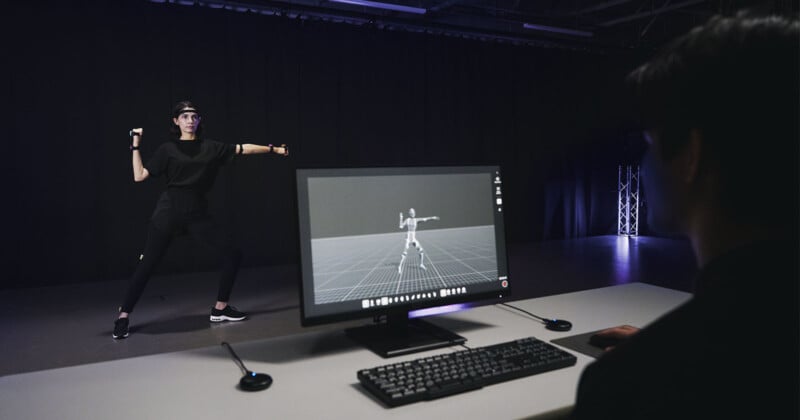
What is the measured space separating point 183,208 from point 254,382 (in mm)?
2965

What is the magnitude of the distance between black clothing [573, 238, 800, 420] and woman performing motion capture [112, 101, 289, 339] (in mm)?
3482

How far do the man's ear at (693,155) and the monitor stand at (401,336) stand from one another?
0.85 m

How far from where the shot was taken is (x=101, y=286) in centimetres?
554

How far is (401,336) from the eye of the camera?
1.43 metres

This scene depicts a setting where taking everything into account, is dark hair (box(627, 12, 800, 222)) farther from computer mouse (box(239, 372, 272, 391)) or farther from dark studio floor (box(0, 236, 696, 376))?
dark studio floor (box(0, 236, 696, 376))

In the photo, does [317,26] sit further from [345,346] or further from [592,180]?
[345,346]

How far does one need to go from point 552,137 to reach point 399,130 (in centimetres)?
275

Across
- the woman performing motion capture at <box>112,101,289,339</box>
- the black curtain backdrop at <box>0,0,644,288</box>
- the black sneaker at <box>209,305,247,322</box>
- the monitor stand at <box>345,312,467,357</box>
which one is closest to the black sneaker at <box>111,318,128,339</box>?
the woman performing motion capture at <box>112,101,289,339</box>

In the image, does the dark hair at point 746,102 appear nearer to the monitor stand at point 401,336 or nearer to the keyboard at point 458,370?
the keyboard at point 458,370

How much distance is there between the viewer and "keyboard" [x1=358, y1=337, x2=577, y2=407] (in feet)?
3.46

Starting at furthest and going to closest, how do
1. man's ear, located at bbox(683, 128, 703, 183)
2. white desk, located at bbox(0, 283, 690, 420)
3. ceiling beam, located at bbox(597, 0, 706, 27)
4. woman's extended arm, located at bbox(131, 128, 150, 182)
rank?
ceiling beam, located at bbox(597, 0, 706, 27), woman's extended arm, located at bbox(131, 128, 150, 182), white desk, located at bbox(0, 283, 690, 420), man's ear, located at bbox(683, 128, 703, 183)

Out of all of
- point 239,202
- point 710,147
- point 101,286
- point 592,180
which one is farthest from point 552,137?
point 710,147

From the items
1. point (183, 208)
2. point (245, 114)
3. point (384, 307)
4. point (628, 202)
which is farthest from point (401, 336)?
point (628, 202)

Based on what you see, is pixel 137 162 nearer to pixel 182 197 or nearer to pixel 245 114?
pixel 182 197
